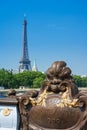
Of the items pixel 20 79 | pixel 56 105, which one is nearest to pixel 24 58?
pixel 20 79

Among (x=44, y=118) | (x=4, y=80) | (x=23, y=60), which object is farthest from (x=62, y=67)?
(x=23, y=60)

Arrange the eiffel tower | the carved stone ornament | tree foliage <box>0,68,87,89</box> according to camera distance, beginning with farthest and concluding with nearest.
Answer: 1. the eiffel tower
2. tree foliage <box>0,68,87,89</box>
3. the carved stone ornament

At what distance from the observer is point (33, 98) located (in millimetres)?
7195

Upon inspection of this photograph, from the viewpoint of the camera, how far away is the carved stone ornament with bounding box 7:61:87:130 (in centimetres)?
681

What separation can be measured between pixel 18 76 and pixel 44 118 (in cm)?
8040

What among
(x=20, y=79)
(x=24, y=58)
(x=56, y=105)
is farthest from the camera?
(x=24, y=58)

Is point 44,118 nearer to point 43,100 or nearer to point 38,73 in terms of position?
point 43,100

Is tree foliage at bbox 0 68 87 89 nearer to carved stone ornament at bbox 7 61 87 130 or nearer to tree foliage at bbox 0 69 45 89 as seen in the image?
tree foliage at bbox 0 69 45 89

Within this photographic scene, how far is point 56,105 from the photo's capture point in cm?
686

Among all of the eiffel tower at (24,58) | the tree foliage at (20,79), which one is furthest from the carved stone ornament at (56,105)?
the eiffel tower at (24,58)

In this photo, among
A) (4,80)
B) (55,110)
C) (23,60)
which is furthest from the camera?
(23,60)

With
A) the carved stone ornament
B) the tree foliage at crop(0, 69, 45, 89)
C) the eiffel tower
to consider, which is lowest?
the carved stone ornament

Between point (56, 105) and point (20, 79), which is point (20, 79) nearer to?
point (20, 79)

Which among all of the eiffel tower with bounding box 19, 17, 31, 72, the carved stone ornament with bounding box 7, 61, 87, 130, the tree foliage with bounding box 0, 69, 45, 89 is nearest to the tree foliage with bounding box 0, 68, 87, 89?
the tree foliage with bounding box 0, 69, 45, 89
